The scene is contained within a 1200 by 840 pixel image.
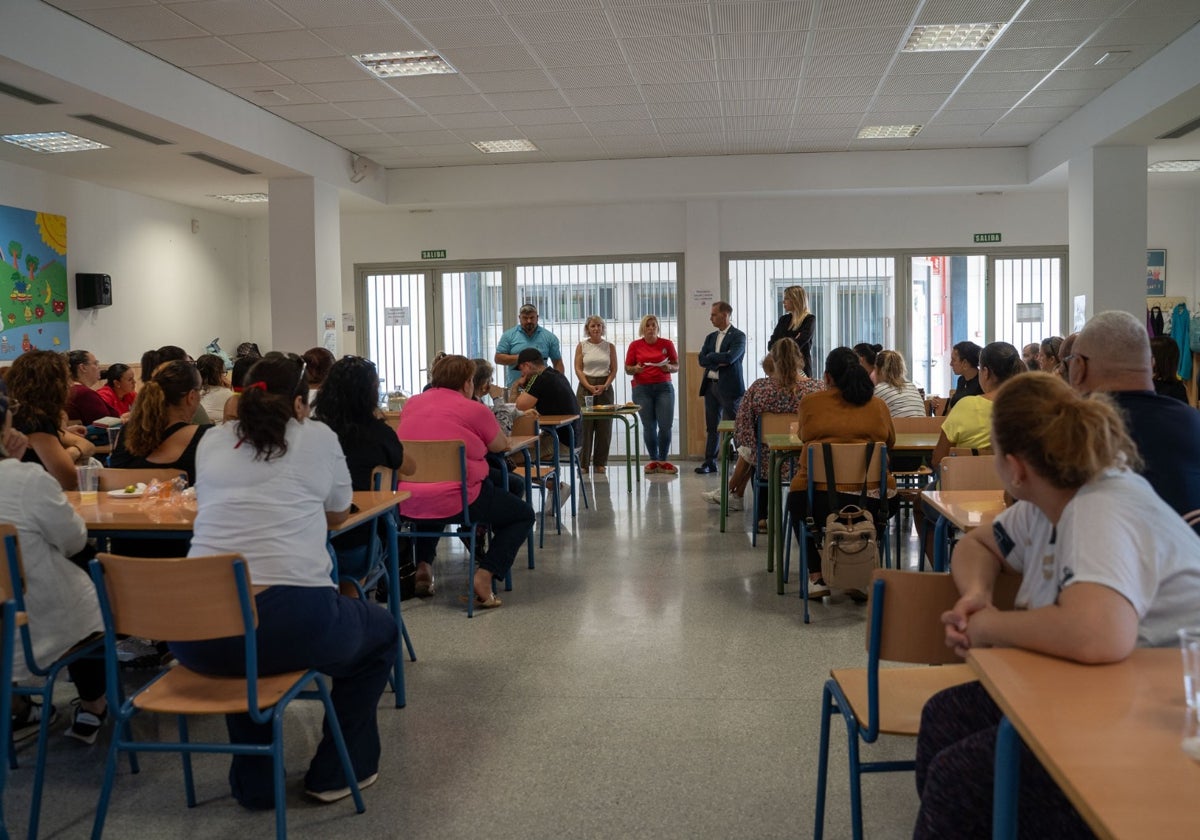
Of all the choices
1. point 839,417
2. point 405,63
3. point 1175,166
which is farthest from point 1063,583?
point 1175,166

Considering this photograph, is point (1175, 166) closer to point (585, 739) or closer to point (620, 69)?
point (620, 69)

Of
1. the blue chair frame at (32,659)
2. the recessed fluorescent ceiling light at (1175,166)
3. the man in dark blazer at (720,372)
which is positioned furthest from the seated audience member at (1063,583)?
the recessed fluorescent ceiling light at (1175,166)

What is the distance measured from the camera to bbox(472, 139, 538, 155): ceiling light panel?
31.5 feet

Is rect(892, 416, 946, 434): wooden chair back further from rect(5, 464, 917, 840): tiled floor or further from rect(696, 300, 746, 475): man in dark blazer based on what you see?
rect(696, 300, 746, 475): man in dark blazer

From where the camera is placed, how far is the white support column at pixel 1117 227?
834 centimetres

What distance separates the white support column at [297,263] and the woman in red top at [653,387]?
3.02m

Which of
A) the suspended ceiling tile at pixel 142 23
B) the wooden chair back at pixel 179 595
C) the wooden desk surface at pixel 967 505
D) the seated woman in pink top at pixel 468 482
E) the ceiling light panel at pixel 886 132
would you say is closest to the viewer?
the wooden chair back at pixel 179 595

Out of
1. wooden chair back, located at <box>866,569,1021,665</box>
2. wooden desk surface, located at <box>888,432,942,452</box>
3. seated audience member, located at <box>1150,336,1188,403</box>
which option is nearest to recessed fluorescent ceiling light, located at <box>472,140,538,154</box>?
wooden desk surface, located at <box>888,432,942,452</box>

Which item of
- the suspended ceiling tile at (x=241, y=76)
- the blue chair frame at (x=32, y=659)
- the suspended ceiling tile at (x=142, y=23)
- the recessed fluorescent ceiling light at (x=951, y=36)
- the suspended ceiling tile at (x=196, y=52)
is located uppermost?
the recessed fluorescent ceiling light at (x=951, y=36)

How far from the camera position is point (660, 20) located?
20.2 feet

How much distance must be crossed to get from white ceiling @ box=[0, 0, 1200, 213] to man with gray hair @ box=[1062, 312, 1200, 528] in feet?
12.1

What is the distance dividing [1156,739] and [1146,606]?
388 mm

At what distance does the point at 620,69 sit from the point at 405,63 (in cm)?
147

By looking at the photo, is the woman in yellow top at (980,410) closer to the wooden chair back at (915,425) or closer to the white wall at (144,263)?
the wooden chair back at (915,425)
